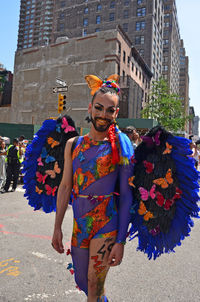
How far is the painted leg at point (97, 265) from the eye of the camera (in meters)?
1.77

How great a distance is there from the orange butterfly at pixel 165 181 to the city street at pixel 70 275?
152 cm

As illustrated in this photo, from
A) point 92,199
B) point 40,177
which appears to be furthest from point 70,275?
point 92,199

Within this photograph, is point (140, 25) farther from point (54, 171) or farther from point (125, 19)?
point (54, 171)

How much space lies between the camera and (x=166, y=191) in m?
1.85

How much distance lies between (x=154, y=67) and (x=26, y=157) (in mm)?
52946

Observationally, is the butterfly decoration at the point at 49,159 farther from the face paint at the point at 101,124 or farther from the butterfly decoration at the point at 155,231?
the butterfly decoration at the point at 155,231

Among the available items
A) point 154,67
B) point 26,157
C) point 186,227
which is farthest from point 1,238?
point 154,67

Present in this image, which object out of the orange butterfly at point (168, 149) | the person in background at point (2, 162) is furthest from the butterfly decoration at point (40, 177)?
the person in background at point (2, 162)

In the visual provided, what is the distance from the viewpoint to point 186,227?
185 centimetres

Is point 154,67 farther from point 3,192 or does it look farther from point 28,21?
point 28,21

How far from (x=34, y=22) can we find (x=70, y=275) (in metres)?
116

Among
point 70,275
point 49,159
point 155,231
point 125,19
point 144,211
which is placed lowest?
point 70,275

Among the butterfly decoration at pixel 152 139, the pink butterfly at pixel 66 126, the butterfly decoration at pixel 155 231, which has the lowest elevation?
the butterfly decoration at pixel 155 231

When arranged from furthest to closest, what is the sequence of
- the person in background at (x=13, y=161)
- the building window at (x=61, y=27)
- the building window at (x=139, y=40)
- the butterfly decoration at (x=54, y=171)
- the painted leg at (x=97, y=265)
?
the building window at (x=61, y=27)
the building window at (x=139, y=40)
the person in background at (x=13, y=161)
the butterfly decoration at (x=54, y=171)
the painted leg at (x=97, y=265)
